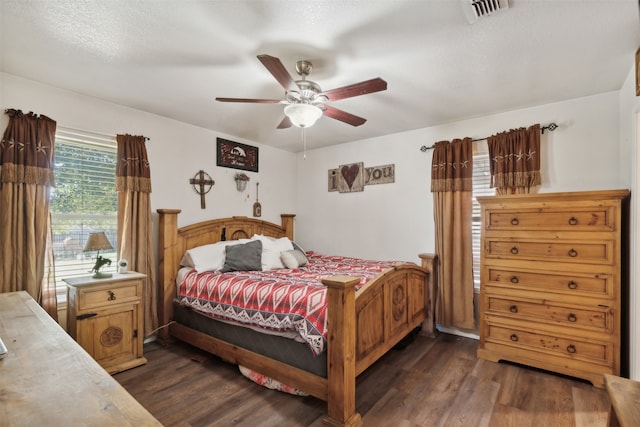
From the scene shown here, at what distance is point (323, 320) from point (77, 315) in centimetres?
197

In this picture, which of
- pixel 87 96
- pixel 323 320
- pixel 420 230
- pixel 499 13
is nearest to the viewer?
pixel 499 13

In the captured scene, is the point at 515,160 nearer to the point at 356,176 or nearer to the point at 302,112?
the point at 356,176

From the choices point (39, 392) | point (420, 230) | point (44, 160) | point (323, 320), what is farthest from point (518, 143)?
point (44, 160)

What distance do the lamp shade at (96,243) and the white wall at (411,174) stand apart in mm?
2527

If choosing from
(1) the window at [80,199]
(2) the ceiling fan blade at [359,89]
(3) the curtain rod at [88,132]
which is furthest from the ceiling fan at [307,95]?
(1) the window at [80,199]

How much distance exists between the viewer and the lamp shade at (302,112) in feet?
7.04

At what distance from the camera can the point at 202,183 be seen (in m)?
3.66

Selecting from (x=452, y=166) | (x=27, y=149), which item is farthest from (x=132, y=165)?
(x=452, y=166)

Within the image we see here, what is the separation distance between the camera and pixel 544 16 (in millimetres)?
1699

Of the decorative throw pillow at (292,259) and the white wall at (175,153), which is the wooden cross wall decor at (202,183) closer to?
Answer: the white wall at (175,153)

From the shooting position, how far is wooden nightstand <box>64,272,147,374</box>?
244 centimetres

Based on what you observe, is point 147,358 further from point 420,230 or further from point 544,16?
point 544,16

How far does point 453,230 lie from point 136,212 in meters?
3.32

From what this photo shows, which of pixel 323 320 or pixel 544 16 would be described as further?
pixel 323 320
